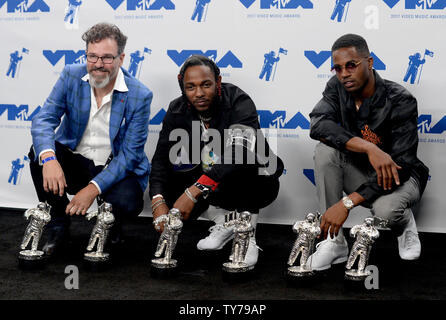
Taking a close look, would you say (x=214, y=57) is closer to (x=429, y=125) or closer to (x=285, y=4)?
(x=285, y=4)

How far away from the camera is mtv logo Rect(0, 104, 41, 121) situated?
319 cm

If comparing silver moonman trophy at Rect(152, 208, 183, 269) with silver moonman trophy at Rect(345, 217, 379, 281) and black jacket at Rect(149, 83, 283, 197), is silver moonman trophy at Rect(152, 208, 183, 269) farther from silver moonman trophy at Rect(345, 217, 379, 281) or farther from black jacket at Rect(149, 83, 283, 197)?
silver moonman trophy at Rect(345, 217, 379, 281)

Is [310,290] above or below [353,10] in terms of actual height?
below

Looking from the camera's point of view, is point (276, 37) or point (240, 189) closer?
point (240, 189)

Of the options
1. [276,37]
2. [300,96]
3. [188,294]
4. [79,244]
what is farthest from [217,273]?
[276,37]

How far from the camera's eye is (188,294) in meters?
1.78

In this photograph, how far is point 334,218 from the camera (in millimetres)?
1984

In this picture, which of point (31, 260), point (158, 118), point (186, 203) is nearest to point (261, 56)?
point (158, 118)

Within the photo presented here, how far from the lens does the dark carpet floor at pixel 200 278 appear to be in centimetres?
178

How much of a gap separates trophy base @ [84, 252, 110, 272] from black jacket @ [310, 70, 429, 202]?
1006 millimetres

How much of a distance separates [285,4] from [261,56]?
301 mm

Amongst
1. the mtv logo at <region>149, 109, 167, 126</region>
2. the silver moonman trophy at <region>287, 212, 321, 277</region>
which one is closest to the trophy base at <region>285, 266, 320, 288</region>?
the silver moonman trophy at <region>287, 212, 321, 277</region>

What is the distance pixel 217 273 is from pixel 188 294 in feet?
0.89
